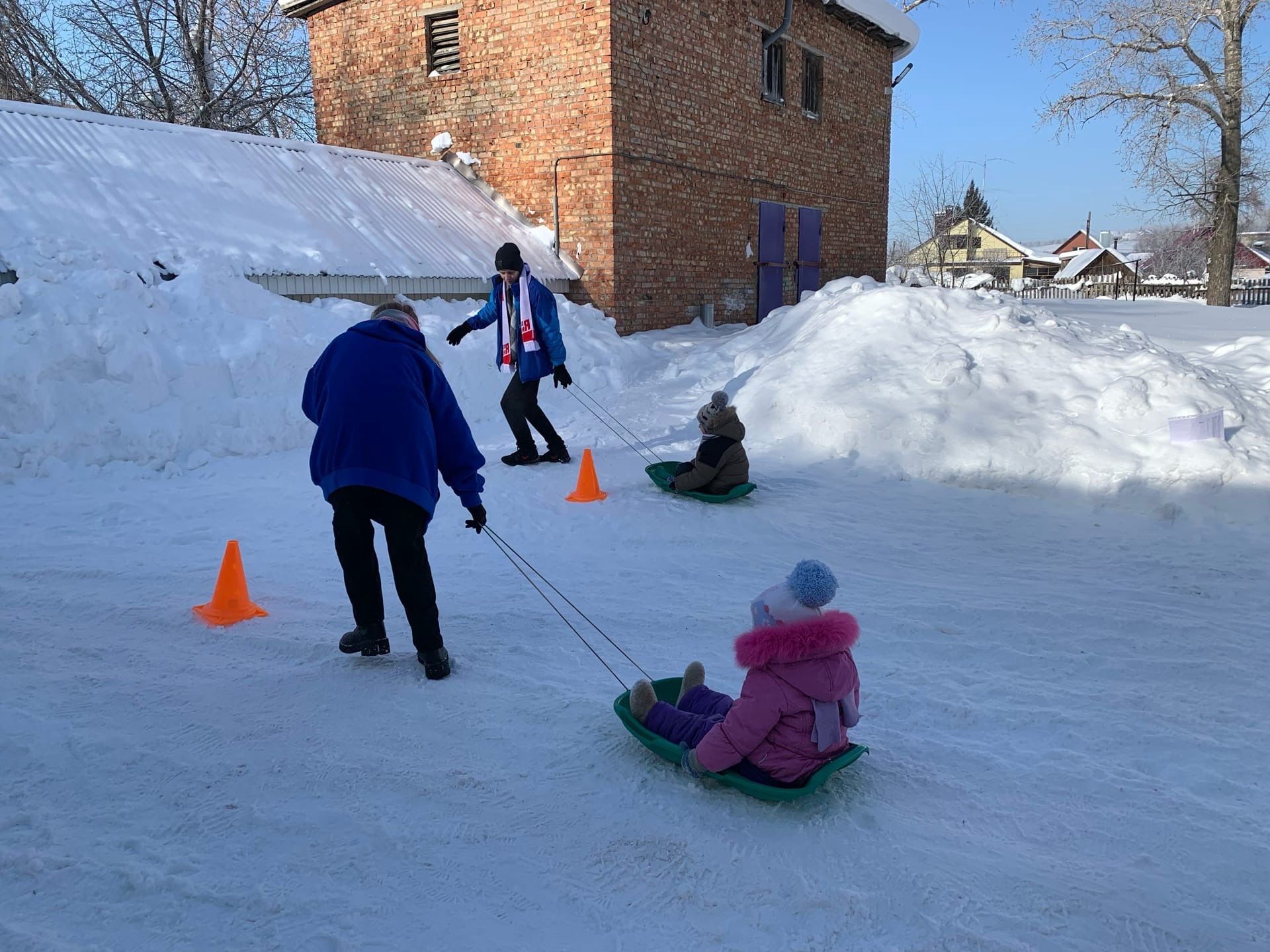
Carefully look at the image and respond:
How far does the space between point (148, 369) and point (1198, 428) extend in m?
8.65

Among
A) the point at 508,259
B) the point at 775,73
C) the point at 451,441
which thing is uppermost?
the point at 775,73

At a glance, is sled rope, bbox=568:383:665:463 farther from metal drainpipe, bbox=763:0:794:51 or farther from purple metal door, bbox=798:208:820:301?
metal drainpipe, bbox=763:0:794:51

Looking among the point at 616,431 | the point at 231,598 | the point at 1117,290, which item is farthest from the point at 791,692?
the point at 1117,290

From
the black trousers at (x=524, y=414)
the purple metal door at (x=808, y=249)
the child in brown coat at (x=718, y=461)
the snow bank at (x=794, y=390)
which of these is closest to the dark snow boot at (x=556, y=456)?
the black trousers at (x=524, y=414)

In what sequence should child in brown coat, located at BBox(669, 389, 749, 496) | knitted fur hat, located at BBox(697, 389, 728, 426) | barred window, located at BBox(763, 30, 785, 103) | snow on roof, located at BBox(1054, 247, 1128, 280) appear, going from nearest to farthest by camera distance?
knitted fur hat, located at BBox(697, 389, 728, 426) < child in brown coat, located at BBox(669, 389, 749, 496) < barred window, located at BBox(763, 30, 785, 103) < snow on roof, located at BBox(1054, 247, 1128, 280)

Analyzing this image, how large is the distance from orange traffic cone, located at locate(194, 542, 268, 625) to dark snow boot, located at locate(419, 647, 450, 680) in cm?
124

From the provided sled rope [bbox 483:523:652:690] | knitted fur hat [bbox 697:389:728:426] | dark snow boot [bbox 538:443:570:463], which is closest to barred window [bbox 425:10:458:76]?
dark snow boot [bbox 538:443:570:463]

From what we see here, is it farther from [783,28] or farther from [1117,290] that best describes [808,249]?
[1117,290]

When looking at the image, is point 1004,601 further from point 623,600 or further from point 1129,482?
point 1129,482

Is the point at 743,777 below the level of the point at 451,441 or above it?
below

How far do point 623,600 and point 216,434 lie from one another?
4.62 metres

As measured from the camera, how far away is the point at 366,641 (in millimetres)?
3977

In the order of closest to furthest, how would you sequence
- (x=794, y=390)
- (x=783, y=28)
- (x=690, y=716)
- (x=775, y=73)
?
(x=690, y=716) < (x=794, y=390) < (x=783, y=28) < (x=775, y=73)

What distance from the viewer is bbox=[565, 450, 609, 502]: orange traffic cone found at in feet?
22.4
